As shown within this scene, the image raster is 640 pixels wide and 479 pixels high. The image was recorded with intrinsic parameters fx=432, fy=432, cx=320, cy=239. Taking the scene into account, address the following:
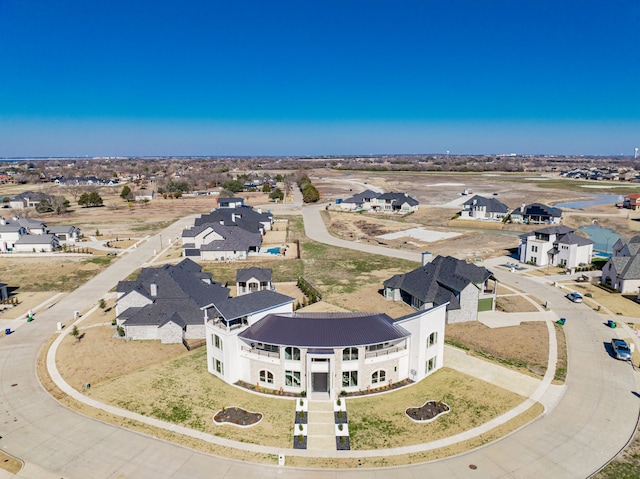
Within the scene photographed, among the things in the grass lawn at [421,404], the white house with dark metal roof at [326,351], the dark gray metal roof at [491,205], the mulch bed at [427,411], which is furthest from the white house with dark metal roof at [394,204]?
the mulch bed at [427,411]

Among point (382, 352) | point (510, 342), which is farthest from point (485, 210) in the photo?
point (382, 352)

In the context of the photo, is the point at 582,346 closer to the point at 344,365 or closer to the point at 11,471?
the point at 344,365

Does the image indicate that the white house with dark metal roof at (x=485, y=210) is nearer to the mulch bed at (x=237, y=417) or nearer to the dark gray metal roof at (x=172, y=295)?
the dark gray metal roof at (x=172, y=295)

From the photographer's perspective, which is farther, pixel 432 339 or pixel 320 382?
pixel 432 339

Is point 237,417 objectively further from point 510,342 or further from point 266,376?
point 510,342

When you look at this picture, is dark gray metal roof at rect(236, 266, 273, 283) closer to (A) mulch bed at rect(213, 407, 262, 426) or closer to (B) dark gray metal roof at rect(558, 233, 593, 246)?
(A) mulch bed at rect(213, 407, 262, 426)

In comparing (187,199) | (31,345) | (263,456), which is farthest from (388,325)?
(187,199)

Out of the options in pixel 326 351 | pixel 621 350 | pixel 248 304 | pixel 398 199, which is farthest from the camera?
pixel 398 199
